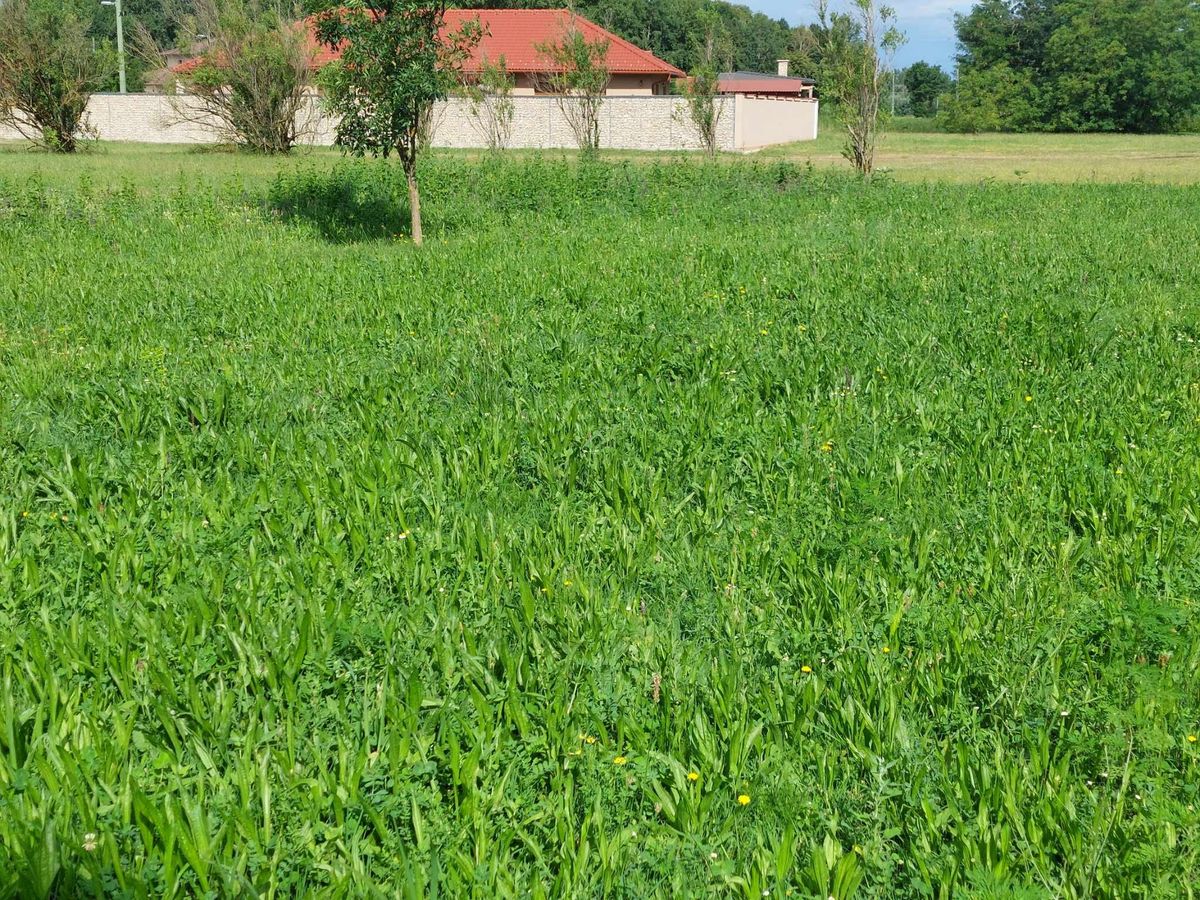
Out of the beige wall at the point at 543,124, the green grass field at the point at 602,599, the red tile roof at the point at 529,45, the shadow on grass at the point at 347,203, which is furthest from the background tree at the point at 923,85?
the green grass field at the point at 602,599

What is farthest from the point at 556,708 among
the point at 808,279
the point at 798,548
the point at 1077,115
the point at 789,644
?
the point at 1077,115

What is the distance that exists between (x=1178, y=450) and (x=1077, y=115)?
68600 mm

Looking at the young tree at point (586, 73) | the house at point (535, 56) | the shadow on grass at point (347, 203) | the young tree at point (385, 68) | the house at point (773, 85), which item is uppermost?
the house at point (773, 85)

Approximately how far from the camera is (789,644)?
12.2ft

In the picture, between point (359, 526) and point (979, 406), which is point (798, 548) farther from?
point (979, 406)

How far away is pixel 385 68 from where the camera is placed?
1410 centimetres

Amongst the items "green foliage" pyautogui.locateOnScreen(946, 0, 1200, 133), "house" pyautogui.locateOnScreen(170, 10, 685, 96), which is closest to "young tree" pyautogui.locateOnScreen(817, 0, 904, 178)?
"house" pyautogui.locateOnScreen(170, 10, 685, 96)

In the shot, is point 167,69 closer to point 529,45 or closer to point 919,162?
point 529,45

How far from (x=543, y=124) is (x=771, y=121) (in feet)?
42.1

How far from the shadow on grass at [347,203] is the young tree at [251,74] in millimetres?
11320

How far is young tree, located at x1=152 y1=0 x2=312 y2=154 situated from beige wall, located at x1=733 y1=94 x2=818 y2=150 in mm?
18908

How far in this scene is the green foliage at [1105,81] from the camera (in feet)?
213

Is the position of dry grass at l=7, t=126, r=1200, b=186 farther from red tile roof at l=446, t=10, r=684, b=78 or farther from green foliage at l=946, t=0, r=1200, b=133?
green foliage at l=946, t=0, r=1200, b=133

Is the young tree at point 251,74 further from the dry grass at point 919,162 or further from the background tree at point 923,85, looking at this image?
the background tree at point 923,85
